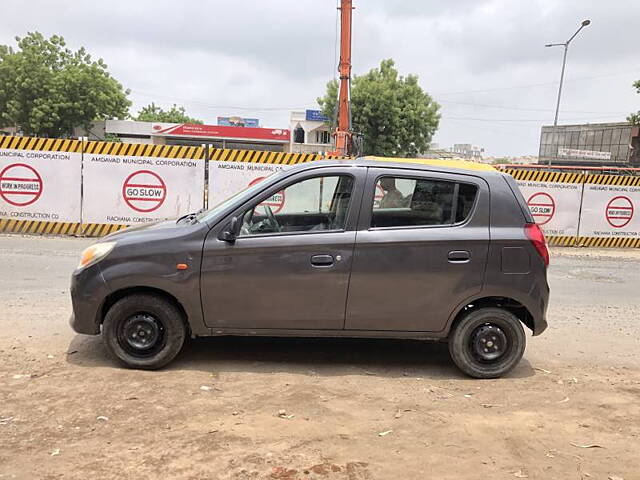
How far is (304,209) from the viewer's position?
15.6ft

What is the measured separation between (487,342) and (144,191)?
9.22m

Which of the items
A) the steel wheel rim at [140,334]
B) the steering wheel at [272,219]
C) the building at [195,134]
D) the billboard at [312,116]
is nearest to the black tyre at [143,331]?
the steel wheel rim at [140,334]

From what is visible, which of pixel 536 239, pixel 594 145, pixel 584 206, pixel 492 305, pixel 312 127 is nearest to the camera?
pixel 536 239

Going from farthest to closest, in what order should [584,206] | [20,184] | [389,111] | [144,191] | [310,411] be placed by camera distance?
[389,111], [584,206], [144,191], [20,184], [310,411]

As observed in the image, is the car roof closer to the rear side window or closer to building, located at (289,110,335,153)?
the rear side window

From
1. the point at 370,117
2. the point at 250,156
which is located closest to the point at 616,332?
the point at 250,156

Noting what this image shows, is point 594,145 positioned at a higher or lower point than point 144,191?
higher

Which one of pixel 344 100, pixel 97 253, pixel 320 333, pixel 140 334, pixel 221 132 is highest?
pixel 221 132

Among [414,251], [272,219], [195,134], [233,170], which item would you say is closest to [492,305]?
[414,251]

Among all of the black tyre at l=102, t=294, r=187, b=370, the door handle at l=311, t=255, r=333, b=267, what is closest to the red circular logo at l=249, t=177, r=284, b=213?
the door handle at l=311, t=255, r=333, b=267

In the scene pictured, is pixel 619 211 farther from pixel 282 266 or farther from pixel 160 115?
pixel 160 115

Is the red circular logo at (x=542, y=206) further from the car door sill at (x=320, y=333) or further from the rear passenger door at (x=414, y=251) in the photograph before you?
the car door sill at (x=320, y=333)

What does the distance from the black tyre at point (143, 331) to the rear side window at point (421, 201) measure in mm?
1955

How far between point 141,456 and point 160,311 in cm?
149
